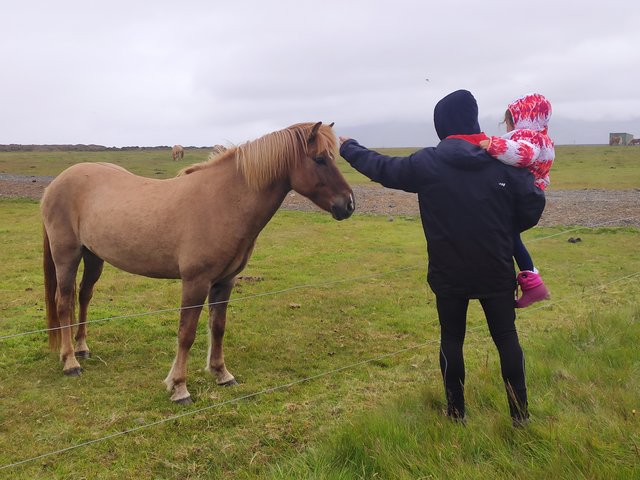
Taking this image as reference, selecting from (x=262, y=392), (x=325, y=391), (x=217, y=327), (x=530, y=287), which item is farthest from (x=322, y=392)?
(x=530, y=287)

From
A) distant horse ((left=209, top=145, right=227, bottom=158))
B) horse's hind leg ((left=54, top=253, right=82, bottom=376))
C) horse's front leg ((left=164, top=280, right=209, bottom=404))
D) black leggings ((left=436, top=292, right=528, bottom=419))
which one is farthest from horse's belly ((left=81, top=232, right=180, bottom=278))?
black leggings ((left=436, top=292, right=528, bottom=419))

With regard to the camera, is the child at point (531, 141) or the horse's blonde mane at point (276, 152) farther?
the horse's blonde mane at point (276, 152)

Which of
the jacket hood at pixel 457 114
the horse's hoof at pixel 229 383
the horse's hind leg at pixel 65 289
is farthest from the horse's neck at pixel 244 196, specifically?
the horse's hind leg at pixel 65 289

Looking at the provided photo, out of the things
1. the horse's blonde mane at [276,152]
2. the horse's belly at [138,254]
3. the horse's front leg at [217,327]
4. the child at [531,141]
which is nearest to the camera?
the child at [531,141]

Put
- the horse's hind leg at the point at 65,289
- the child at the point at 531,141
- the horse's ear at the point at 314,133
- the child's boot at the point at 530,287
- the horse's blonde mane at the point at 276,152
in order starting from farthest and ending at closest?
the horse's hind leg at the point at 65,289 → the horse's blonde mane at the point at 276,152 → the horse's ear at the point at 314,133 → the child's boot at the point at 530,287 → the child at the point at 531,141

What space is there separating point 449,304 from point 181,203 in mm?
2616

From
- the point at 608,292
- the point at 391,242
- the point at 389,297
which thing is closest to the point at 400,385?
the point at 389,297

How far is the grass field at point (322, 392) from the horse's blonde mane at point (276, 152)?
1069 millimetres

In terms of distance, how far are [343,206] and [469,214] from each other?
4.43 ft

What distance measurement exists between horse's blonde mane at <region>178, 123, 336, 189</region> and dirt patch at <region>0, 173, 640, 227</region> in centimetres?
1107

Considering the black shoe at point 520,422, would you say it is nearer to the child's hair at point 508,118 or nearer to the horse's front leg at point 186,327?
the child's hair at point 508,118

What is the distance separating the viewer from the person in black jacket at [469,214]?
2.83 metres

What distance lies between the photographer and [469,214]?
112 inches

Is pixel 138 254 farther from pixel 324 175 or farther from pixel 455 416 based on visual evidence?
pixel 455 416
